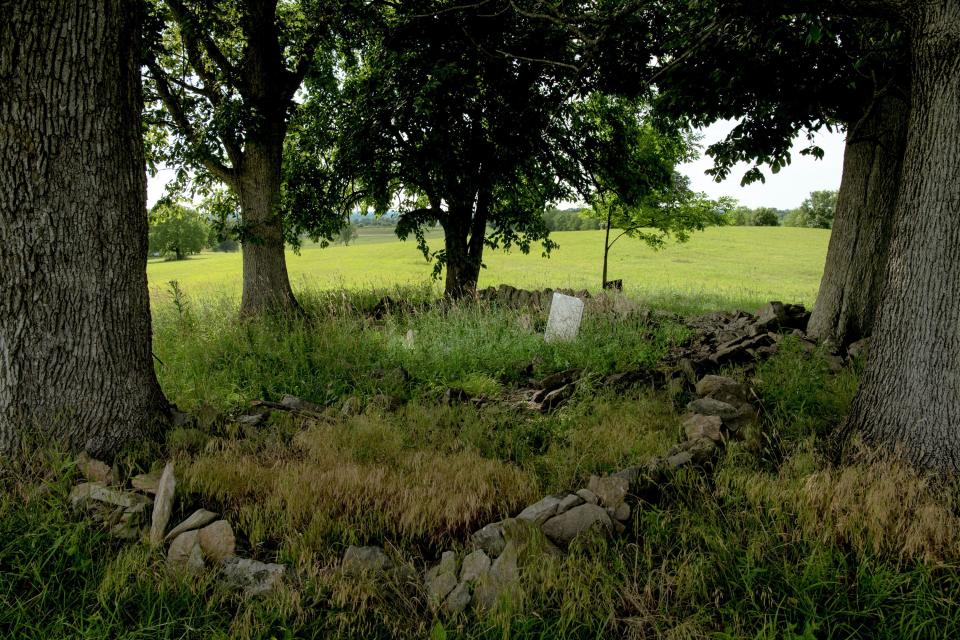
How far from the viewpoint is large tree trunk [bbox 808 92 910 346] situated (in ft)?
25.2

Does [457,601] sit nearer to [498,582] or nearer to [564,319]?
[498,582]

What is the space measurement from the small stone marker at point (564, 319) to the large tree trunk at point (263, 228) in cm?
549

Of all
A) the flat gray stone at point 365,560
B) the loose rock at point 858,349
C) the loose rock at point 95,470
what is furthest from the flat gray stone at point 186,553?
the loose rock at point 858,349

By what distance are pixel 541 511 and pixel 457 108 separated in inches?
367

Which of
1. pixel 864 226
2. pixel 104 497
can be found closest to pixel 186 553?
pixel 104 497

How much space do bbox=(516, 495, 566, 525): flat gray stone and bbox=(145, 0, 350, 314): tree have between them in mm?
9168

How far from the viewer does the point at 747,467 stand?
12.7ft

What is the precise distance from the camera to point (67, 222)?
13.3 feet

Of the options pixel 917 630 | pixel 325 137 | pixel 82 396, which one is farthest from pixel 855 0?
pixel 325 137

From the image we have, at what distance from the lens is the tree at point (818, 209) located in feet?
215

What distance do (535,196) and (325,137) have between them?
17.9 feet

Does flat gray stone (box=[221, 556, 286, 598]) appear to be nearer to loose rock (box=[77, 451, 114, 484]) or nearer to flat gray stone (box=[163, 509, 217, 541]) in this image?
flat gray stone (box=[163, 509, 217, 541])

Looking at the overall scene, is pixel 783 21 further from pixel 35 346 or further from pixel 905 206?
pixel 35 346

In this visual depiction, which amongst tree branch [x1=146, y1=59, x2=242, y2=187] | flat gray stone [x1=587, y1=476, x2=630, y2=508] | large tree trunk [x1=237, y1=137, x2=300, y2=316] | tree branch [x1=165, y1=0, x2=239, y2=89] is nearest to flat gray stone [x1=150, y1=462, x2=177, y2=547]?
flat gray stone [x1=587, y1=476, x2=630, y2=508]
